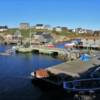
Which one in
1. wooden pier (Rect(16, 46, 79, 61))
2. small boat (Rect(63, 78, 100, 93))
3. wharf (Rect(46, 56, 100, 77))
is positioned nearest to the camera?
small boat (Rect(63, 78, 100, 93))

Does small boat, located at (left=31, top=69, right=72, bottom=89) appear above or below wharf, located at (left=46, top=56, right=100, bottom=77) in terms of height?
below

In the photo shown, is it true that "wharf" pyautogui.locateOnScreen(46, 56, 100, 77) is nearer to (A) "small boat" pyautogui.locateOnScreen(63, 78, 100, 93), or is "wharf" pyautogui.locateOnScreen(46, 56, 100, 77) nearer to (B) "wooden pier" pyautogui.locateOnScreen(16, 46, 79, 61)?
(A) "small boat" pyautogui.locateOnScreen(63, 78, 100, 93)

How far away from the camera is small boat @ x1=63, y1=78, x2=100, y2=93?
34.6 m

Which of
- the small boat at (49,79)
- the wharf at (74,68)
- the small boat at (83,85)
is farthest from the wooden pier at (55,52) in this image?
the small boat at (83,85)

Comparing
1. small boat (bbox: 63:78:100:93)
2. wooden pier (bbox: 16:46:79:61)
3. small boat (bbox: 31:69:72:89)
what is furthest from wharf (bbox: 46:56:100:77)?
wooden pier (bbox: 16:46:79:61)

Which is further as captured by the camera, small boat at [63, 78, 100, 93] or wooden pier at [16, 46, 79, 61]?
wooden pier at [16, 46, 79, 61]

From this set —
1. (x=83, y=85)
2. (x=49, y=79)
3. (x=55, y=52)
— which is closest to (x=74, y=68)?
(x=49, y=79)

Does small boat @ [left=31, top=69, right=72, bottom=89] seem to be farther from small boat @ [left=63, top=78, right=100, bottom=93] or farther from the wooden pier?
the wooden pier

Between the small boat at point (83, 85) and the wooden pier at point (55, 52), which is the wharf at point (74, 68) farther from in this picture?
the wooden pier at point (55, 52)

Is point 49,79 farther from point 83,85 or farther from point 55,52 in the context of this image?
point 55,52

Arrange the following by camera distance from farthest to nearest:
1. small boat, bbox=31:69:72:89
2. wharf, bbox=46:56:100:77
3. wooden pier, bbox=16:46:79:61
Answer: wooden pier, bbox=16:46:79:61
wharf, bbox=46:56:100:77
small boat, bbox=31:69:72:89

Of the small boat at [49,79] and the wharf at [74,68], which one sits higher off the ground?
the wharf at [74,68]

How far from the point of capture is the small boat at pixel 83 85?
34638 millimetres

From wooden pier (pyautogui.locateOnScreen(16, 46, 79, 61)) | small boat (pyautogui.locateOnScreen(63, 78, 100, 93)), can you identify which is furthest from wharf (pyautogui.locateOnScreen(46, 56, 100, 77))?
wooden pier (pyautogui.locateOnScreen(16, 46, 79, 61))
